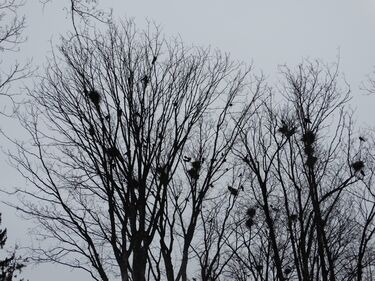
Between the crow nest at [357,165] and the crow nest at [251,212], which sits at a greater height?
the crow nest at [357,165]

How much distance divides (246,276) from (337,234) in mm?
5530

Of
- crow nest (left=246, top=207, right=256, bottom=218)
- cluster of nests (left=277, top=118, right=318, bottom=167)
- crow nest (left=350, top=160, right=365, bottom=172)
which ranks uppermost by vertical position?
cluster of nests (left=277, top=118, right=318, bottom=167)

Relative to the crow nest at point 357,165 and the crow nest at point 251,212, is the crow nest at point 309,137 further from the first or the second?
the crow nest at point 251,212

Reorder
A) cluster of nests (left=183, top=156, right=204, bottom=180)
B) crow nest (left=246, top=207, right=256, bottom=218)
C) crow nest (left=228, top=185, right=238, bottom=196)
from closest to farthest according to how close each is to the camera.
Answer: cluster of nests (left=183, top=156, right=204, bottom=180)
crow nest (left=228, top=185, right=238, bottom=196)
crow nest (left=246, top=207, right=256, bottom=218)

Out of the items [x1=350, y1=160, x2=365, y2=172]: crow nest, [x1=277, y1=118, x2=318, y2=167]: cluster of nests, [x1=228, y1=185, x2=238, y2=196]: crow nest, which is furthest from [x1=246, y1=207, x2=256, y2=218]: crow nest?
[x1=350, y1=160, x2=365, y2=172]: crow nest

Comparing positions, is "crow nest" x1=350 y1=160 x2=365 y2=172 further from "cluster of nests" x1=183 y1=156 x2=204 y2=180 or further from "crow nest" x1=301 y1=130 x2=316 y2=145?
"cluster of nests" x1=183 y1=156 x2=204 y2=180

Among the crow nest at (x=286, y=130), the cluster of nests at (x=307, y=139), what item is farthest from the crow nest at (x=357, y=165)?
the crow nest at (x=286, y=130)

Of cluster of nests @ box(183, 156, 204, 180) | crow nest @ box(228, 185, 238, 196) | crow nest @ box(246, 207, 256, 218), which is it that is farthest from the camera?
crow nest @ box(246, 207, 256, 218)

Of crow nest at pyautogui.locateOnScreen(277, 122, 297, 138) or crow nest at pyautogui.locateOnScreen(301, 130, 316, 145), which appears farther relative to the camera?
crow nest at pyautogui.locateOnScreen(277, 122, 297, 138)

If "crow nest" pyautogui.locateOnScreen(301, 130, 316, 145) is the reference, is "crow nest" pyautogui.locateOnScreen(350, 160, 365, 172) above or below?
below

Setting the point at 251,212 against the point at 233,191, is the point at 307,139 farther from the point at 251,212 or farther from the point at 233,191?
the point at 251,212

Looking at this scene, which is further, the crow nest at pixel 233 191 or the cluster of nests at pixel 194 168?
the crow nest at pixel 233 191

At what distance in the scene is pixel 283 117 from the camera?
1066 centimetres

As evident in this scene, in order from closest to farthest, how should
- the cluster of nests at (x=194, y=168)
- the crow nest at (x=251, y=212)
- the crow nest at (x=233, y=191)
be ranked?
the cluster of nests at (x=194, y=168) → the crow nest at (x=233, y=191) → the crow nest at (x=251, y=212)
